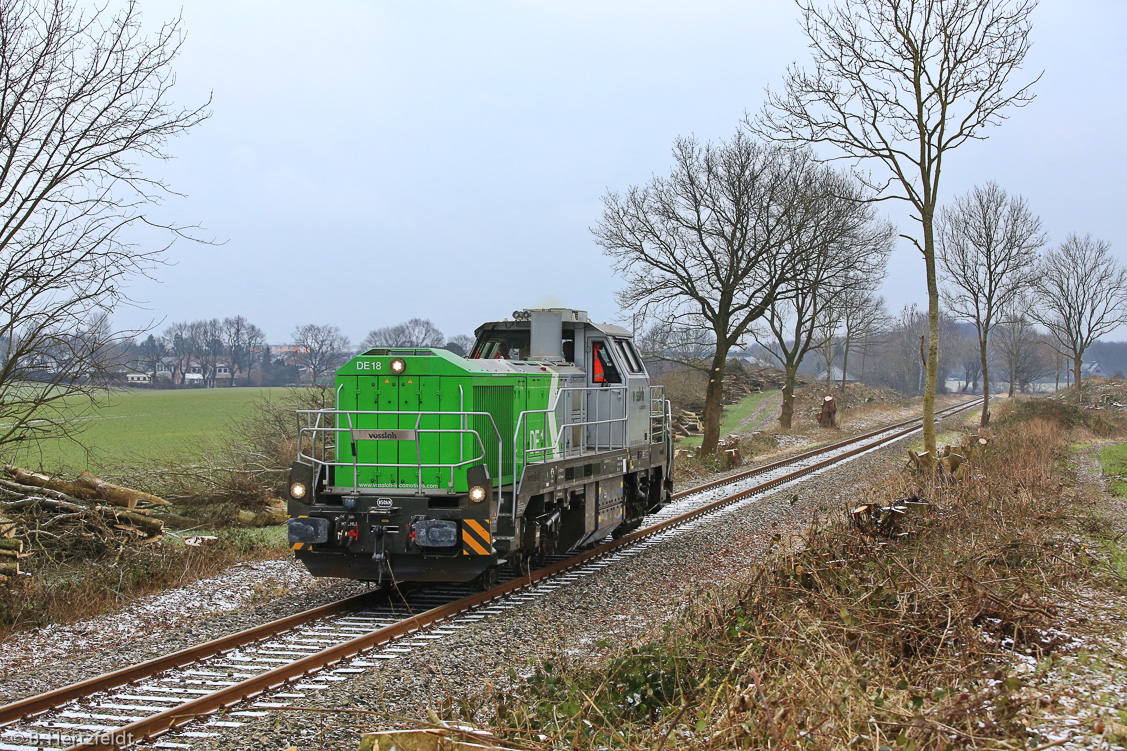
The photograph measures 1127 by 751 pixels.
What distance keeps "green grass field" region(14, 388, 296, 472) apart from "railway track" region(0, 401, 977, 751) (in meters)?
4.11

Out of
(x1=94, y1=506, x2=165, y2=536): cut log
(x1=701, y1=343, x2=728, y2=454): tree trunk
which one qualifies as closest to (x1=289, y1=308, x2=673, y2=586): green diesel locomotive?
(x1=94, y1=506, x2=165, y2=536): cut log

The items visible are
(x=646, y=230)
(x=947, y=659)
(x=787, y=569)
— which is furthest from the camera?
(x=646, y=230)

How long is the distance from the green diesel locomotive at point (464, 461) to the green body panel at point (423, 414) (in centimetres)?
1

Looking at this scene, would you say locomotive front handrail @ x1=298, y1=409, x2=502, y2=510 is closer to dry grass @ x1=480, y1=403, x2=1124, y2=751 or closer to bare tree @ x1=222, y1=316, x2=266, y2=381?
dry grass @ x1=480, y1=403, x2=1124, y2=751

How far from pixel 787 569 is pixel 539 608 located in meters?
2.42

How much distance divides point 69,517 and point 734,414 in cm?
3924

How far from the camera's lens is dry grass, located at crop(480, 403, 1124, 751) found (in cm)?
392

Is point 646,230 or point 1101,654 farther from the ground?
point 646,230

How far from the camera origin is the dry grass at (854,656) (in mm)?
3918

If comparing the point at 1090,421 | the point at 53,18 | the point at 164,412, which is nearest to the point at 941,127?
the point at 53,18

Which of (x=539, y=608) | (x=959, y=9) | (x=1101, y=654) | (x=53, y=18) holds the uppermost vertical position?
(x=959, y=9)

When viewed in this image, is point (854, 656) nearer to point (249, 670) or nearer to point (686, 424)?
point (249, 670)

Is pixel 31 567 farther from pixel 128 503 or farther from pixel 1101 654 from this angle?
pixel 1101 654

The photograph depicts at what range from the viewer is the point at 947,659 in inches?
189
